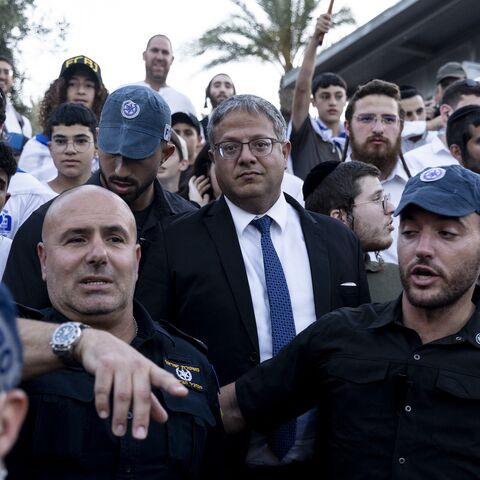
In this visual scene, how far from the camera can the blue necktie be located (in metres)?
3.54

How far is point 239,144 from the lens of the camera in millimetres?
3963

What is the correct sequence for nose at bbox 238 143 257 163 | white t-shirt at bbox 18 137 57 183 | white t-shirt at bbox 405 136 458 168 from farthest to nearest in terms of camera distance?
white t-shirt at bbox 18 137 57 183
white t-shirt at bbox 405 136 458 168
nose at bbox 238 143 257 163

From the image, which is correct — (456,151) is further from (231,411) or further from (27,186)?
(231,411)

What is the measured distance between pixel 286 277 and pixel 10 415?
2191mm

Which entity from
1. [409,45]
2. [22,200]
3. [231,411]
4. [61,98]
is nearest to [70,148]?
[22,200]

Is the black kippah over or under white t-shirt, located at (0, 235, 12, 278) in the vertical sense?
over

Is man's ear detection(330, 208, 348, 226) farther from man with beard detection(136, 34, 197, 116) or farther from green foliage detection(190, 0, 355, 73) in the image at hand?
green foliage detection(190, 0, 355, 73)

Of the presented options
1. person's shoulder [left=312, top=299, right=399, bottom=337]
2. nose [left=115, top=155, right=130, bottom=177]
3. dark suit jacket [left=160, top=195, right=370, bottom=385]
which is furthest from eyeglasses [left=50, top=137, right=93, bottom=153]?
person's shoulder [left=312, top=299, right=399, bottom=337]

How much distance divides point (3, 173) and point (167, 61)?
373 centimetres

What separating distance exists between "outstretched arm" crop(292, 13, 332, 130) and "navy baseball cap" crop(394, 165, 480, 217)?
10.1ft

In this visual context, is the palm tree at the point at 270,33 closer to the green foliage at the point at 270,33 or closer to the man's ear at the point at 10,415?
the green foliage at the point at 270,33

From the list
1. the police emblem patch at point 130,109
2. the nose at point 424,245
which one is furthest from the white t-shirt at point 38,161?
the nose at point 424,245

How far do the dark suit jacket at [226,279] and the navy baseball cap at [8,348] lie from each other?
1.95 metres

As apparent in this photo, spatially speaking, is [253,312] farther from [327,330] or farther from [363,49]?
[363,49]
